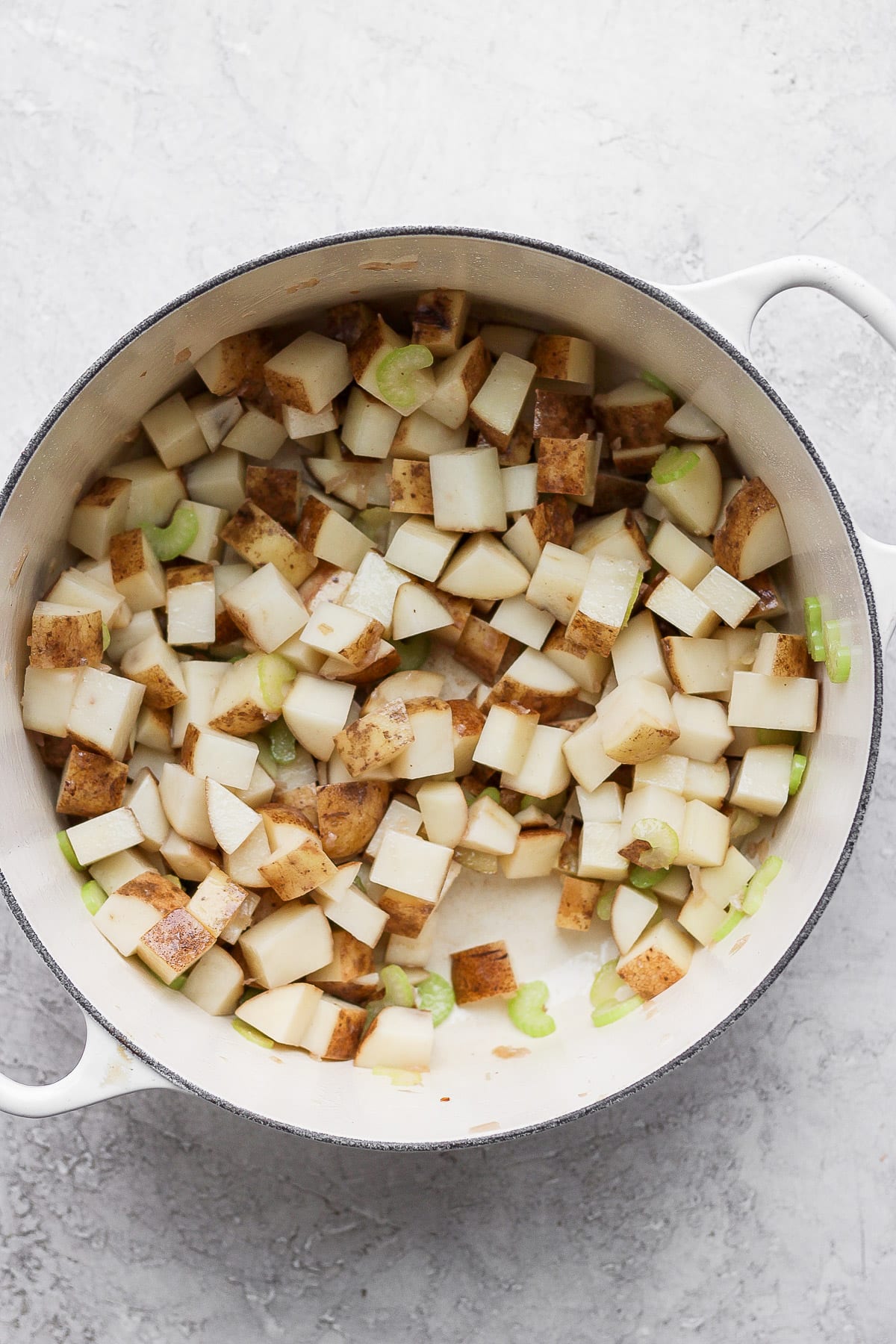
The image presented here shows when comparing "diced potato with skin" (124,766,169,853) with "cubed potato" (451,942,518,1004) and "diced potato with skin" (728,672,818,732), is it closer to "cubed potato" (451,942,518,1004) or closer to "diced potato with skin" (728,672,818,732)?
"cubed potato" (451,942,518,1004)

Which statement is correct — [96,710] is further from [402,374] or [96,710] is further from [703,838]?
[703,838]

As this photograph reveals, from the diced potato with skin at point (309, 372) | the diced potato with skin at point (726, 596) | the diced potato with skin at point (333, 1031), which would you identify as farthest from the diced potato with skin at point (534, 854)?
the diced potato with skin at point (309, 372)

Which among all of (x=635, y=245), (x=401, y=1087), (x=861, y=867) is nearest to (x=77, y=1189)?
(x=401, y=1087)

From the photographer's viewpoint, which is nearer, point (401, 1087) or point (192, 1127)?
point (401, 1087)

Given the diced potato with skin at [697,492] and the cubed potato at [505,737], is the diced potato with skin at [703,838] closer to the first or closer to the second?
the cubed potato at [505,737]

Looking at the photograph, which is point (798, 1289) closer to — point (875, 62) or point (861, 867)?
point (861, 867)
